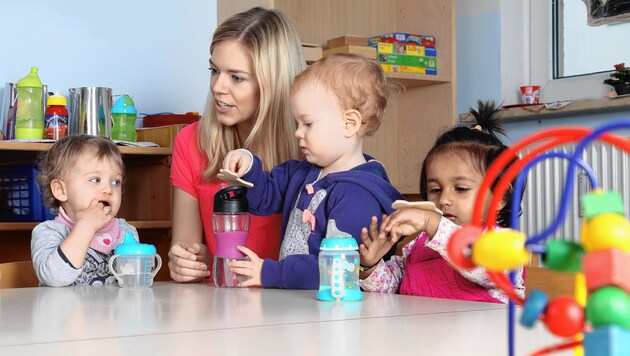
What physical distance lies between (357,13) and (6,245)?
7.19 feet

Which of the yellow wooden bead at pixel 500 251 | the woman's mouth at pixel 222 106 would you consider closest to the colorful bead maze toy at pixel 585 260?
the yellow wooden bead at pixel 500 251

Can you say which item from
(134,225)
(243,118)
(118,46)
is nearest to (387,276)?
(243,118)

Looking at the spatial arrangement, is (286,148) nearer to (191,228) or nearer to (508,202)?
(191,228)

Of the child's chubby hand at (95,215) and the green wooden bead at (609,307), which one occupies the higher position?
the green wooden bead at (609,307)

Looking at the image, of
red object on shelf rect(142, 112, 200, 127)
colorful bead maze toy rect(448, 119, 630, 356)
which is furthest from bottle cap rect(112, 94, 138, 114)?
colorful bead maze toy rect(448, 119, 630, 356)

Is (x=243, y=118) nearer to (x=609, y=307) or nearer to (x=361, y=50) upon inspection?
(x=609, y=307)

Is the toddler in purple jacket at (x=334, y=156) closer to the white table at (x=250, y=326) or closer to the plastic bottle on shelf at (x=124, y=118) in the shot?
the white table at (x=250, y=326)

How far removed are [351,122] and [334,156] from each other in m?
0.07

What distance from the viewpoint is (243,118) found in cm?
190

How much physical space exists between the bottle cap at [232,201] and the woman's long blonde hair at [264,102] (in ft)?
1.43

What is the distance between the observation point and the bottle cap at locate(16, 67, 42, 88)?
110 inches

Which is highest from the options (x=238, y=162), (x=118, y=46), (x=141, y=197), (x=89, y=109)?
(x=118, y=46)

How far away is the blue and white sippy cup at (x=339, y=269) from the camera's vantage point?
1.16 m

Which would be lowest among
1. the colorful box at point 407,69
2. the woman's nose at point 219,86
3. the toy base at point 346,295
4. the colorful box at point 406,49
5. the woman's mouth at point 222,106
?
the toy base at point 346,295
